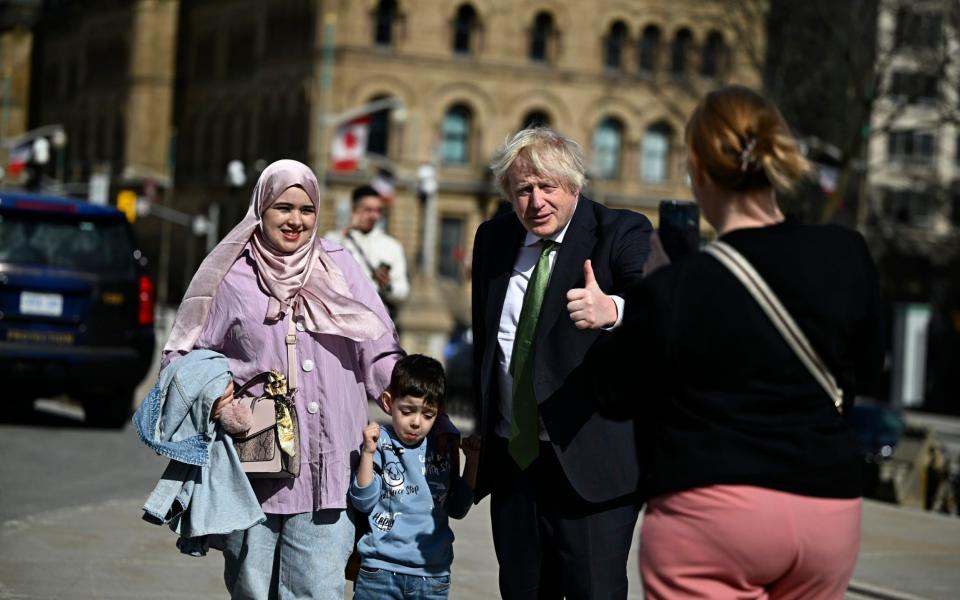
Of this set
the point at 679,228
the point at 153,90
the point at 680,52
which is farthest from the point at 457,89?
the point at 679,228

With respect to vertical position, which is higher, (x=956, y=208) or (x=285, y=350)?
(x=956, y=208)

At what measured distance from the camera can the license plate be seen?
16516 mm

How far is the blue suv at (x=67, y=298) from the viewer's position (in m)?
16.5

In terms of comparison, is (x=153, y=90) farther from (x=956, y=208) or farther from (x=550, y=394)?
(x=550, y=394)

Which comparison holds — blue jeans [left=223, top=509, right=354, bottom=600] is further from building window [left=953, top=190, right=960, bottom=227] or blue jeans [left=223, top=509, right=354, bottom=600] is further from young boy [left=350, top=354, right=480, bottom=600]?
building window [left=953, top=190, right=960, bottom=227]

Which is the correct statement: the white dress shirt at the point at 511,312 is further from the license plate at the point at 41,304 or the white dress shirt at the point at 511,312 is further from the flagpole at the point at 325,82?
the flagpole at the point at 325,82

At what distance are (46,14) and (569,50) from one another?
153 ft

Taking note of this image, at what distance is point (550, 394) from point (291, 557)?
1.05 meters

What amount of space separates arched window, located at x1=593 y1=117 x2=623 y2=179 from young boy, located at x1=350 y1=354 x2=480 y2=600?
2722 inches

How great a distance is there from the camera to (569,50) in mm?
74562

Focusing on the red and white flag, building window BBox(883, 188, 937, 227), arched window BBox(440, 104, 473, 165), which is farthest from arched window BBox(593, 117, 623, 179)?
the red and white flag

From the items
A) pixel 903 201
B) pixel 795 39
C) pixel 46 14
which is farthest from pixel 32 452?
pixel 46 14

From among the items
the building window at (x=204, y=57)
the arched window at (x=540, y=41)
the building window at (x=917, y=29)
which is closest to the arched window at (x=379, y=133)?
the arched window at (x=540, y=41)

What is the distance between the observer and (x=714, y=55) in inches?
2975
